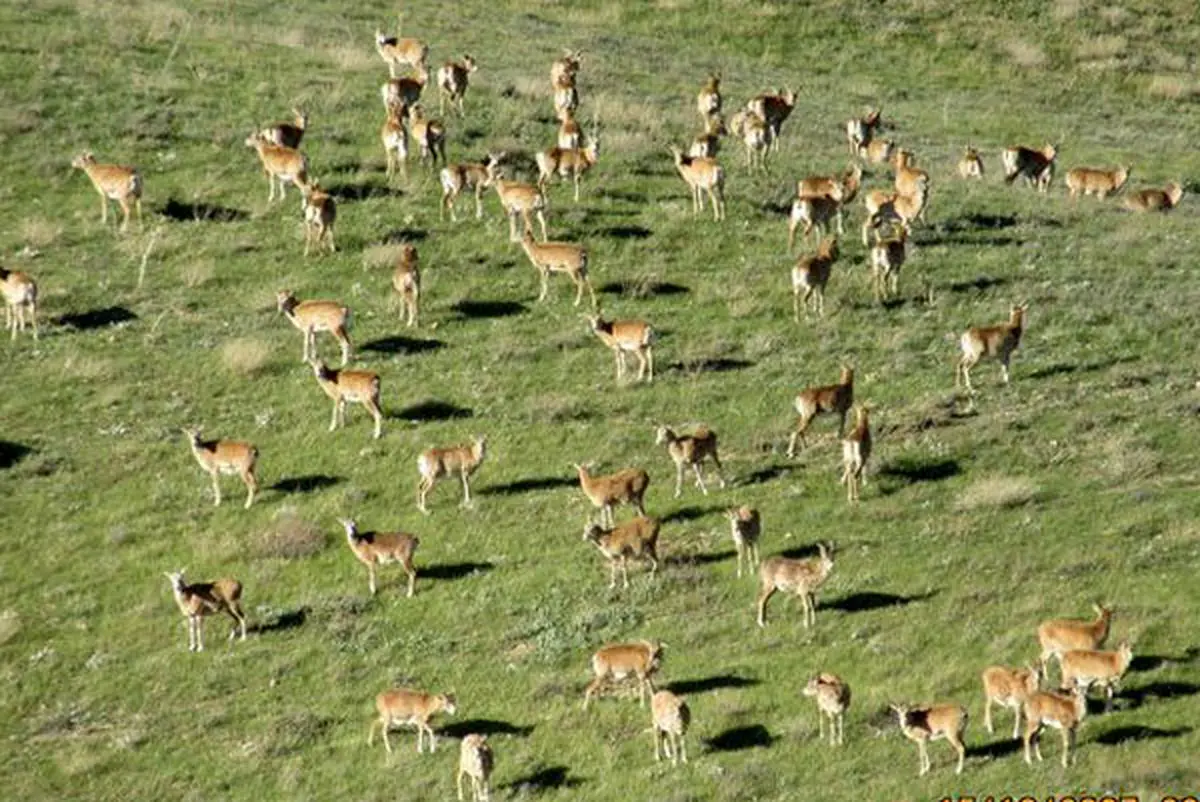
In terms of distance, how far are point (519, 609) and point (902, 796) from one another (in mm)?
6405

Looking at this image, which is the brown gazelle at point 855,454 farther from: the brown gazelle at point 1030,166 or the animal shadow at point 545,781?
the brown gazelle at point 1030,166

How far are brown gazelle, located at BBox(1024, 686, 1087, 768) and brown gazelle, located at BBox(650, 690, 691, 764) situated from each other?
3.94 metres

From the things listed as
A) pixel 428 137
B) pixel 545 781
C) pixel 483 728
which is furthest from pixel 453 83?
pixel 545 781

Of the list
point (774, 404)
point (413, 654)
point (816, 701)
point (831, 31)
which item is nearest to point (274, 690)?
point (413, 654)

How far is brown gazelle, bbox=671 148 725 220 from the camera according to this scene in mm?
38781

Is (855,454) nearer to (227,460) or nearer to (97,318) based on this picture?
(227,460)

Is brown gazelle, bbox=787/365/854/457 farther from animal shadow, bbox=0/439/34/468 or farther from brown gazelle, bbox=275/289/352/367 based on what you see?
→ animal shadow, bbox=0/439/34/468

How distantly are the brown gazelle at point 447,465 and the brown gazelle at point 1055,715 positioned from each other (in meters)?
9.77

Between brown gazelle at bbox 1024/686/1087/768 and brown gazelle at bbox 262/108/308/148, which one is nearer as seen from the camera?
brown gazelle at bbox 1024/686/1087/768

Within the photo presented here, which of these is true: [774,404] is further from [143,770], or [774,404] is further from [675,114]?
[675,114]

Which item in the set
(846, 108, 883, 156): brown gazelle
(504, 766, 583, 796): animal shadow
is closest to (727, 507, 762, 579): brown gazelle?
(504, 766, 583, 796): animal shadow

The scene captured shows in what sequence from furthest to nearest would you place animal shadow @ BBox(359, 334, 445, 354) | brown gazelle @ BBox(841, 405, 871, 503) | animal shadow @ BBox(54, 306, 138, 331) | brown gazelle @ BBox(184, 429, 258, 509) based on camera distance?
animal shadow @ BBox(54, 306, 138, 331) < animal shadow @ BBox(359, 334, 445, 354) < brown gazelle @ BBox(184, 429, 258, 509) < brown gazelle @ BBox(841, 405, 871, 503)

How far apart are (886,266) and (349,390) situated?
10.7m

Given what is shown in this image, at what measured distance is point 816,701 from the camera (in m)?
23.5
